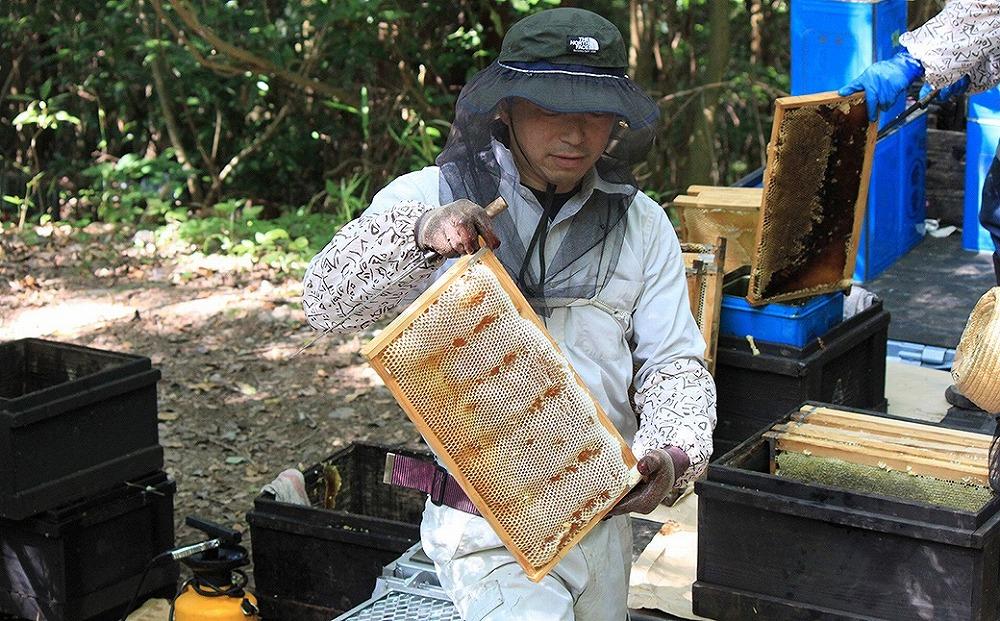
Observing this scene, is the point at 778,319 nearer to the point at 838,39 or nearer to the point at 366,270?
the point at 838,39

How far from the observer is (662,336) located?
7.14ft

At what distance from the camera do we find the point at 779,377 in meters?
3.77

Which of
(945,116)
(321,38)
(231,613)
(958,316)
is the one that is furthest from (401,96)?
(231,613)

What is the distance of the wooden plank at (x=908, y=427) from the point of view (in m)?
3.00

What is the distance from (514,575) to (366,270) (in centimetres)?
55

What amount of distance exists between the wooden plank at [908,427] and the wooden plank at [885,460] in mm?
172

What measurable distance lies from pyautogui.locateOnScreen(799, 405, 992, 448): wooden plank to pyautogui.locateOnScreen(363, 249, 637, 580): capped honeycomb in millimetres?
1287

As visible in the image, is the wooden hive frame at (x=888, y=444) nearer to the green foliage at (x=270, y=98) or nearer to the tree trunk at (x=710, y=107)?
the green foliage at (x=270, y=98)

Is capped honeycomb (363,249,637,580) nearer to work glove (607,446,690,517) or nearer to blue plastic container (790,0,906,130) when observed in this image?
work glove (607,446,690,517)

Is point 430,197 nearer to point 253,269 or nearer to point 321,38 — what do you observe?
point 253,269

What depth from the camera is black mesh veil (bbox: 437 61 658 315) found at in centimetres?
207

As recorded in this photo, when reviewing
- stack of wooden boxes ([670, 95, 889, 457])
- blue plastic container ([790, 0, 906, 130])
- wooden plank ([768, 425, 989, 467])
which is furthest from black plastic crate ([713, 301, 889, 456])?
blue plastic container ([790, 0, 906, 130])

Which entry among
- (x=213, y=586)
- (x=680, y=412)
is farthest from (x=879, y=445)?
(x=213, y=586)

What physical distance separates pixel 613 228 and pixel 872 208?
120 inches
